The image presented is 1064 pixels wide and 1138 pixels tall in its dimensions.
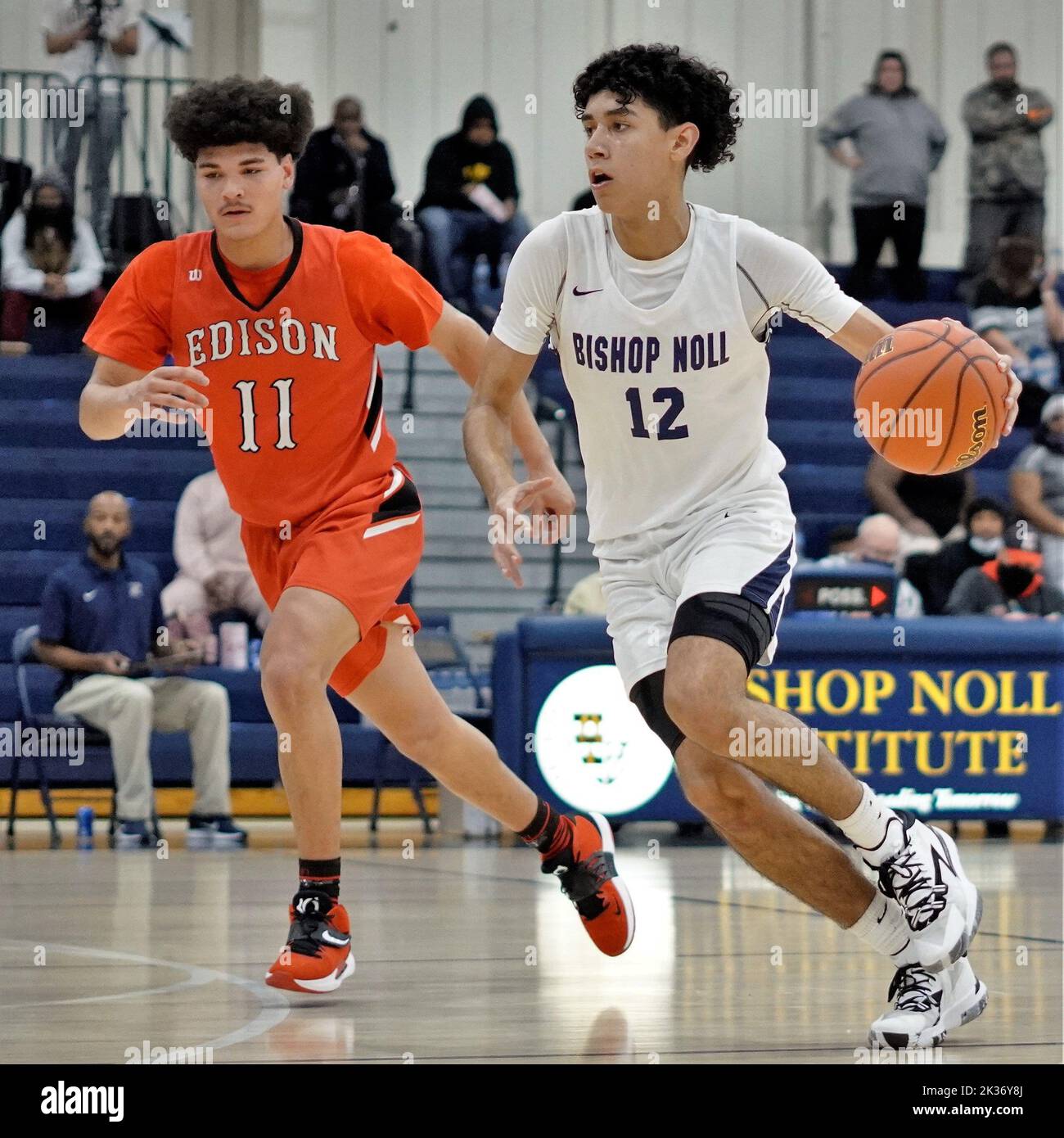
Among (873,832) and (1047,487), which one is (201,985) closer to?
(873,832)

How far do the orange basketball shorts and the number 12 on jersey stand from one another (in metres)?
0.74

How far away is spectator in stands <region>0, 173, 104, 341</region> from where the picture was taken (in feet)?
40.7

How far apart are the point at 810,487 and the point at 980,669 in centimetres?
435

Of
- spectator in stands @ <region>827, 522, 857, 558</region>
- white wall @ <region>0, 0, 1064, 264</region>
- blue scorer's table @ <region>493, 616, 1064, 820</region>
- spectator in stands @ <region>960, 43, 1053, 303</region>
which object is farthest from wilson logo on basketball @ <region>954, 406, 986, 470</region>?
white wall @ <region>0, 0, 1064, 264</region>

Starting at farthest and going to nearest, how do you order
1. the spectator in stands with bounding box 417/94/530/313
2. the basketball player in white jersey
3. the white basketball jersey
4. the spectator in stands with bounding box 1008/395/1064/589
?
1. the spectator in stands with bounding box 417/94/530/313
2. the spectator in stands with bounding box 1008/395/1064/589
3. the white basketball jersey
4. the basketball player in white jersey

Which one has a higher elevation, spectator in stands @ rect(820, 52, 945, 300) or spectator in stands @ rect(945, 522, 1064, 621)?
spectator in stands @ rect(820, 52, 945, 300)

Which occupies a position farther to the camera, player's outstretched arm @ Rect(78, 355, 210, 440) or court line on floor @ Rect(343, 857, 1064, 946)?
court line on floor @ Rect(343, 857, 1064, 946)

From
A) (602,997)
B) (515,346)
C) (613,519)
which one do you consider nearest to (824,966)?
(602,997)

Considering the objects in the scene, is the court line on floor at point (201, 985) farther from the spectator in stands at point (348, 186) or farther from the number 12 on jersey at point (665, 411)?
the spectator in stands at point (348, 186)

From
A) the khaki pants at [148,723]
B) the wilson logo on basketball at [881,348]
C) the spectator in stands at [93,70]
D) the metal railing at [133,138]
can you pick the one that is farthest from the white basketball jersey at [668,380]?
the metal railing at [133,138]

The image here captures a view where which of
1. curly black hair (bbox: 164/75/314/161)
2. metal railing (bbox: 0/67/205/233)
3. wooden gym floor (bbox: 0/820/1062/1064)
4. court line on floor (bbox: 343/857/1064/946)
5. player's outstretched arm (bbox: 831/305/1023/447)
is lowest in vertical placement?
court line on floor (bbox: 343/857/1064/946)

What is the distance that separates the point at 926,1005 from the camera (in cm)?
362

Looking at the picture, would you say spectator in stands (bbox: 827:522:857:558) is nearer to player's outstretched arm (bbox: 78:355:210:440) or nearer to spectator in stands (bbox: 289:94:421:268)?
spectator in stands (bbox: 289:94:421:268)

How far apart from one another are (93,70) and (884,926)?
10.6 m
